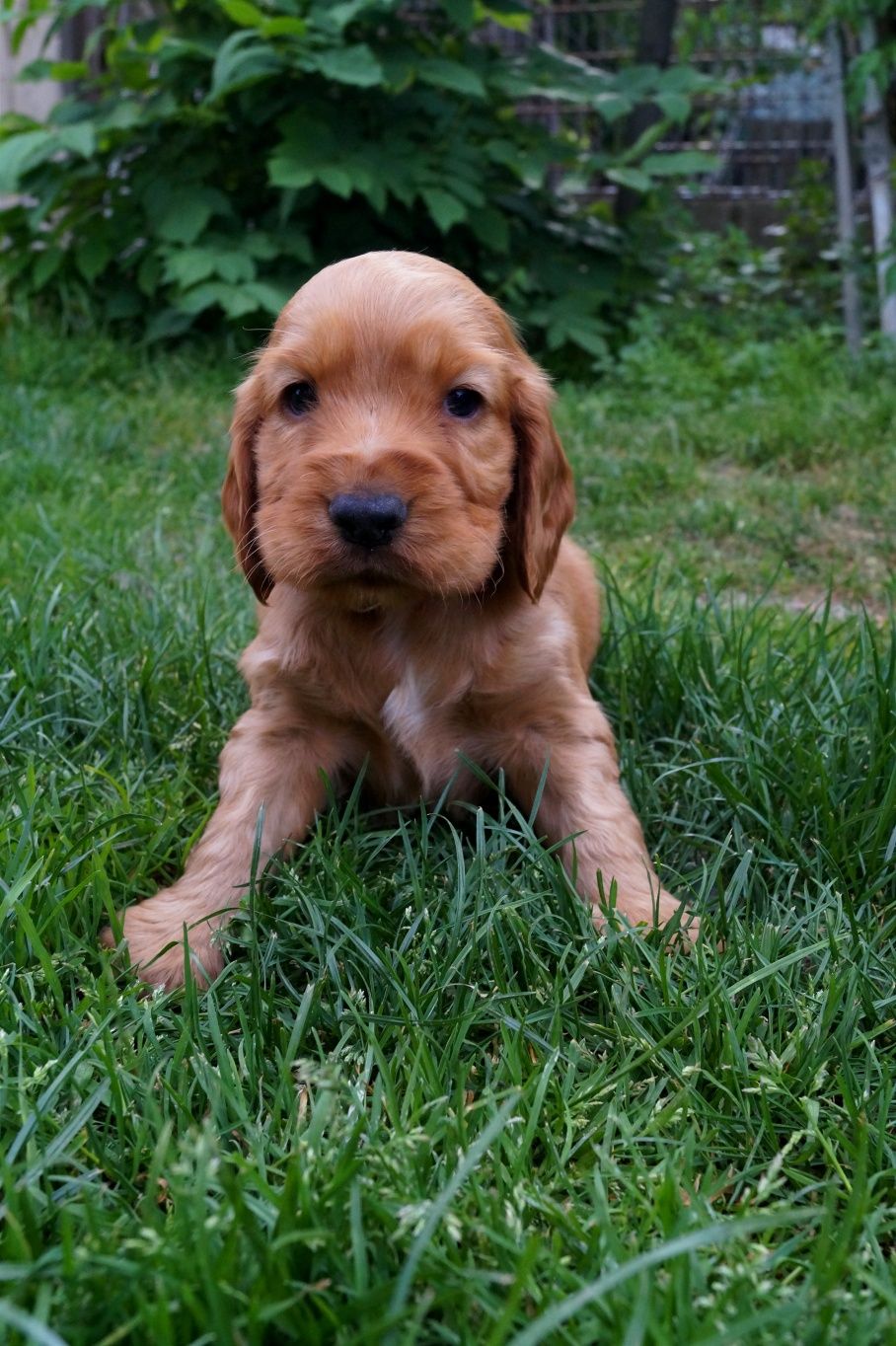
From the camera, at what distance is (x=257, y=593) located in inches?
105

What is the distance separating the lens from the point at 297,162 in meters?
5.79

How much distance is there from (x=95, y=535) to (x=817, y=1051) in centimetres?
280

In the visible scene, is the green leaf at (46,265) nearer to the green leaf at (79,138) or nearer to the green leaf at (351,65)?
the green leaf at (79,138)

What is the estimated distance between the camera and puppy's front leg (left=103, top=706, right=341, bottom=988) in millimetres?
2096

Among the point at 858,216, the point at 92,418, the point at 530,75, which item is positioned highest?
the point at 530,75

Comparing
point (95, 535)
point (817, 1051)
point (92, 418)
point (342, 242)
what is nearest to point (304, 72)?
point (342, 242)

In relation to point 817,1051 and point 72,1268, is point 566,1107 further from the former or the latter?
point 72,1268

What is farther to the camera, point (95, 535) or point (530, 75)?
point (530, 75)

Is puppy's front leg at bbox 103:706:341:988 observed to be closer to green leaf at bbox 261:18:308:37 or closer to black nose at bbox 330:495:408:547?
black nose at bbox 330:495:408:547

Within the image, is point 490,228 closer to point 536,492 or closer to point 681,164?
point 681,164

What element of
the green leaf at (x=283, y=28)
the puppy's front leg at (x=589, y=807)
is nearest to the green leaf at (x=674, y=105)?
the green leaf at (x=283, y=28)

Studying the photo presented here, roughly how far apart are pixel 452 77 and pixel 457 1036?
5328 mm

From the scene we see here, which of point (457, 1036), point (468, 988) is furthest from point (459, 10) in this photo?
point (457, 1036)

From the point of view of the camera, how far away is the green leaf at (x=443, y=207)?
5746mm
